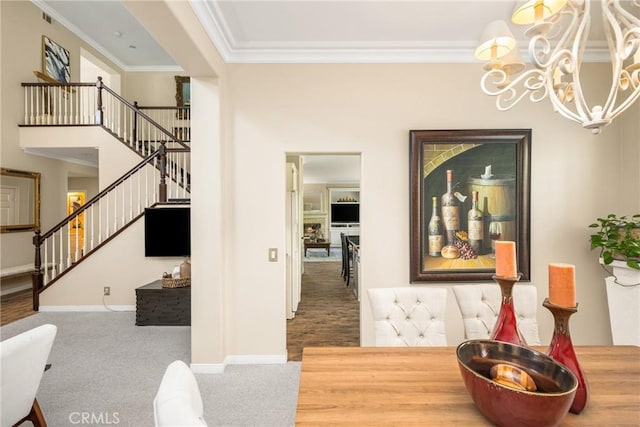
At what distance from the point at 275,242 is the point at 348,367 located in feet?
5.38

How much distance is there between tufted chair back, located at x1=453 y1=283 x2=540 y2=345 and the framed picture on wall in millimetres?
7893

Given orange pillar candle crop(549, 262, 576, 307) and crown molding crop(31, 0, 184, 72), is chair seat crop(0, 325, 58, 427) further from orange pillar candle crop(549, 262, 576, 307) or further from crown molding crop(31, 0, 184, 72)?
crown molding crop(31, 0, 184, 72)

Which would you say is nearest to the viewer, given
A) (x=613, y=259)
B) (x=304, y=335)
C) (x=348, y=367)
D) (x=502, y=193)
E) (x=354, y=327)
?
(x=348, y=367)

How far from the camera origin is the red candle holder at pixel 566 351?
1077 millimetres

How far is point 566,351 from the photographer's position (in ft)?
3.77

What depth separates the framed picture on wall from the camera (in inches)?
223

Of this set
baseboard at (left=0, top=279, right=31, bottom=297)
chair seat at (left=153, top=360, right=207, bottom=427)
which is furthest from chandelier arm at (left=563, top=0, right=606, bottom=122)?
baseboard at (left=0, top=279, right=31, bottom=297)

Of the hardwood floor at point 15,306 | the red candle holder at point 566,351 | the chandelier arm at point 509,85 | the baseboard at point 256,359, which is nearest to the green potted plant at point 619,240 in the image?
the chandelier arm at point 509,85

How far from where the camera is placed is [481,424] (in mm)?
1036

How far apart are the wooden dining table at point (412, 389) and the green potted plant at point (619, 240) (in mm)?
1150

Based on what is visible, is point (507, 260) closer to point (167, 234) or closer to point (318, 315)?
point (318, 315)

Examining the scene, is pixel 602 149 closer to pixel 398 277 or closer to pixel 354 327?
pixel 398 277

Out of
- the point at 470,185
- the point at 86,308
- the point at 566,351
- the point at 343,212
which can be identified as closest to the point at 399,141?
the point at 470,185

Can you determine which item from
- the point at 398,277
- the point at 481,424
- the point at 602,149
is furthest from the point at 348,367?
the point at 602,149
